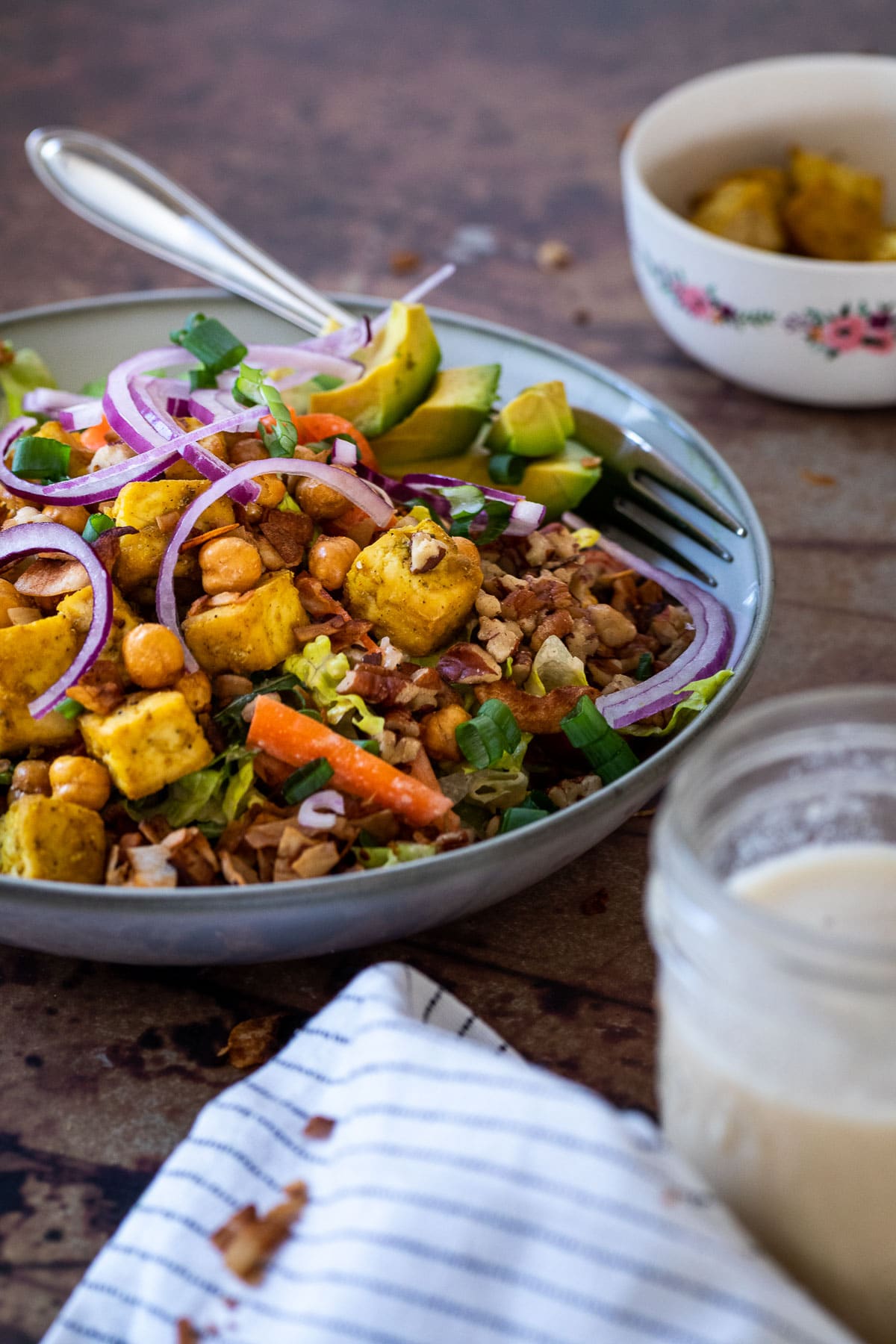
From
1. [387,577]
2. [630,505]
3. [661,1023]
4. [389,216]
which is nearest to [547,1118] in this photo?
[661,1023]

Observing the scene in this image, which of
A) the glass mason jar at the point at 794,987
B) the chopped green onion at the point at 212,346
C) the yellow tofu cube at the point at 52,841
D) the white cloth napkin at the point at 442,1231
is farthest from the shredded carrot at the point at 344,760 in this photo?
the chopped green onion at the point at 212,346

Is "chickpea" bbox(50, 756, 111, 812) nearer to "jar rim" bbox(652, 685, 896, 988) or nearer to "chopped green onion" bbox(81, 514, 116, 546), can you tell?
"chopped green onion" bbox(81, 514, 116, 546)

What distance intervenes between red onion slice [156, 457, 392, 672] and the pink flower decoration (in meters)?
1.08

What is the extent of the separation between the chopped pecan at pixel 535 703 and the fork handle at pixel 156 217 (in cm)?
97

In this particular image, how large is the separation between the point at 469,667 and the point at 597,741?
0.61ft

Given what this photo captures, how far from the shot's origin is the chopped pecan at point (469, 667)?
1.67 metres

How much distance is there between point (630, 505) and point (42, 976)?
1102 millimetres

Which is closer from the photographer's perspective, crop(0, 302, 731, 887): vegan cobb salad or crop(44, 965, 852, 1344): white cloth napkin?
crop(44, 965, 852, 1344): white cloth napkin

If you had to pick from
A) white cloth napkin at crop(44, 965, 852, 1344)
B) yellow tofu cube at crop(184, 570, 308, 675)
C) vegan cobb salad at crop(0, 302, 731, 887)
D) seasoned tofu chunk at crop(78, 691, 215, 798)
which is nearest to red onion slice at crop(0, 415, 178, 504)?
vegan cobb salad at crop(0, 302, 731, 887)

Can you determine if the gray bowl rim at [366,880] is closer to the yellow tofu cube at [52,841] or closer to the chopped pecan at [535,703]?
the yellow tofu cube at [52,841]

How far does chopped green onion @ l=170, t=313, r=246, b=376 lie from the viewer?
2000 mm

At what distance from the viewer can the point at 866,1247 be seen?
112 centimetres

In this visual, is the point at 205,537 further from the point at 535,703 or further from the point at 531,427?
the point at 531,427

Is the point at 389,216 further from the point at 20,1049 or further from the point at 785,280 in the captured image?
the point at 20,1049
